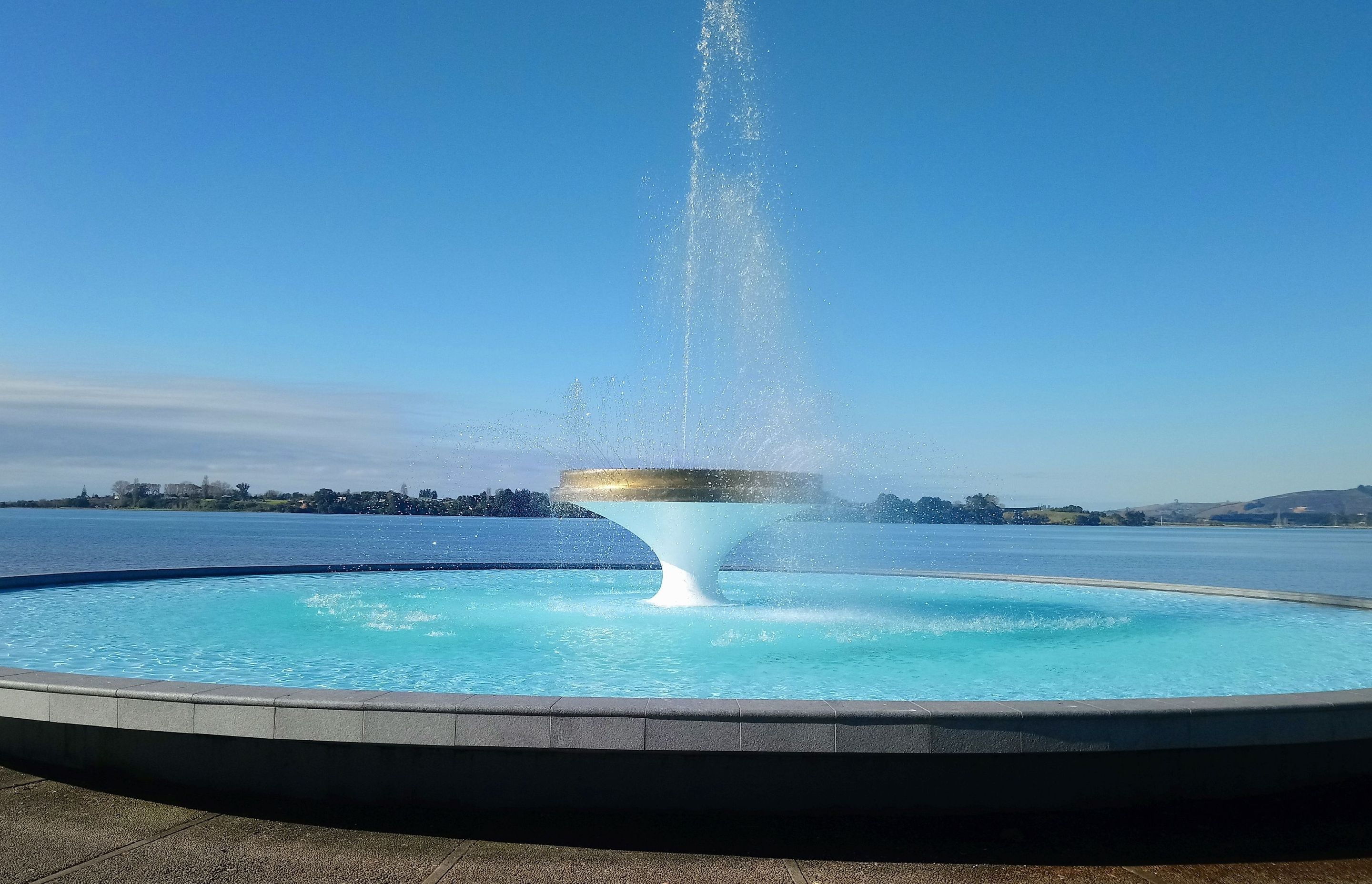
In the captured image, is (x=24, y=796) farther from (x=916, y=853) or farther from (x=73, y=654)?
(x=916, y=853)

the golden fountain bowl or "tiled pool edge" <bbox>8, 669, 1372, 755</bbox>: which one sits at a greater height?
the golden fountain bowl

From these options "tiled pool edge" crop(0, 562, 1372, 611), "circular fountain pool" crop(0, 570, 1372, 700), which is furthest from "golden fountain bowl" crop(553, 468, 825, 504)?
"tiled pool edge" crop(0, 562, 1372, 611)

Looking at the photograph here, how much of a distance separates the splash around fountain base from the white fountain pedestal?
1cm

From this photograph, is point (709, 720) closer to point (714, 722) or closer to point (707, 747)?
point (714, 722)

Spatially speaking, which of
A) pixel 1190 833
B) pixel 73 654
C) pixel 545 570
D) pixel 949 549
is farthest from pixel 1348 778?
pixel 949 549

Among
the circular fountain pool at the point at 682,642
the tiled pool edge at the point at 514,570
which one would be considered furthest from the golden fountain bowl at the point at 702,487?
the tiled pool edge at the point at 514,570

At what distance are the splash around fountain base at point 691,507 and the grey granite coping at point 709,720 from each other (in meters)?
8.22

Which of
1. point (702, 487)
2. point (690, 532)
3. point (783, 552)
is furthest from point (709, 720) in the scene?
point (783, 552)

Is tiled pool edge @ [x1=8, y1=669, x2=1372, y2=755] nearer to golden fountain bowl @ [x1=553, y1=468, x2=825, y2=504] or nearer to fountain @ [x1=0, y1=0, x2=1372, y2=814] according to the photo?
fountain @ [x1=0, y1=0, x2=1372, y2=814]

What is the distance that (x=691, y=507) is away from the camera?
15.0 meters

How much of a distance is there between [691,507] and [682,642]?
3.82 metres

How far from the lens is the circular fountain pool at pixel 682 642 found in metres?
8.86

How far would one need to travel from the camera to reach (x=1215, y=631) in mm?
13242

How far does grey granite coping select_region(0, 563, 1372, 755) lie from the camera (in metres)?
5.87
